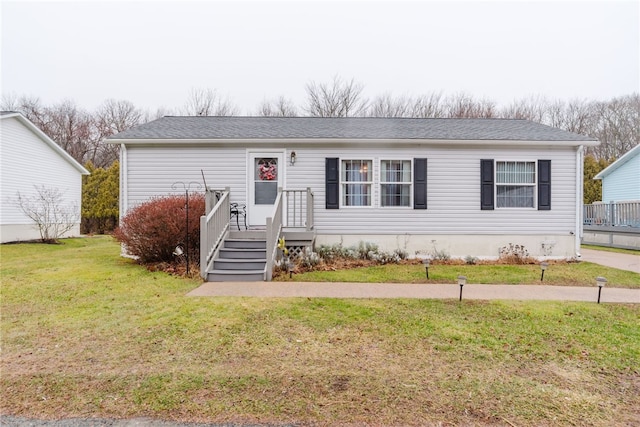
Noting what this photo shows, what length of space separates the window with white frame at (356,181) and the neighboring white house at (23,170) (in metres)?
13.3

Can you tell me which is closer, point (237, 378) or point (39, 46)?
point (237, 378)

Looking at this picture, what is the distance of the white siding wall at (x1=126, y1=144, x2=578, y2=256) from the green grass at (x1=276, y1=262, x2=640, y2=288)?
4.08ft

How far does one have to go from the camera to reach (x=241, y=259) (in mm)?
7230

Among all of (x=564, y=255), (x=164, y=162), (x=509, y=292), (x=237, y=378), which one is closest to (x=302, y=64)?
(x=164, y=162)

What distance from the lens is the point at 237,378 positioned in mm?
2938

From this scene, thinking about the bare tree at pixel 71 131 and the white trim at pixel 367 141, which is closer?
the white trim at pixel 367 141

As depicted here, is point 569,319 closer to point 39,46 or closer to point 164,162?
point 164,162

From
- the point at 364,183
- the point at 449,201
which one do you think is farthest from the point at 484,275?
the point at 364,183

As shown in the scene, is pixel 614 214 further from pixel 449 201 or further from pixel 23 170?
pixel 23 170

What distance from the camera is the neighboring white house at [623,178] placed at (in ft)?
52.6

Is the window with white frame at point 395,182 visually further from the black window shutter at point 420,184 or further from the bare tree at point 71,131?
the bare tree at point 71,131

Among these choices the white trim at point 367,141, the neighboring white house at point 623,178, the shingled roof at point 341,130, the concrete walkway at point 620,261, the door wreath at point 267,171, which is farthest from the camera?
the neighboring white house at point 623,178

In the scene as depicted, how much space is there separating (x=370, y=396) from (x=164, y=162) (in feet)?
28.6

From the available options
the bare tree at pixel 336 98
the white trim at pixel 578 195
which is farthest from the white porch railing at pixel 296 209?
the bare tree at pixel 336 98
